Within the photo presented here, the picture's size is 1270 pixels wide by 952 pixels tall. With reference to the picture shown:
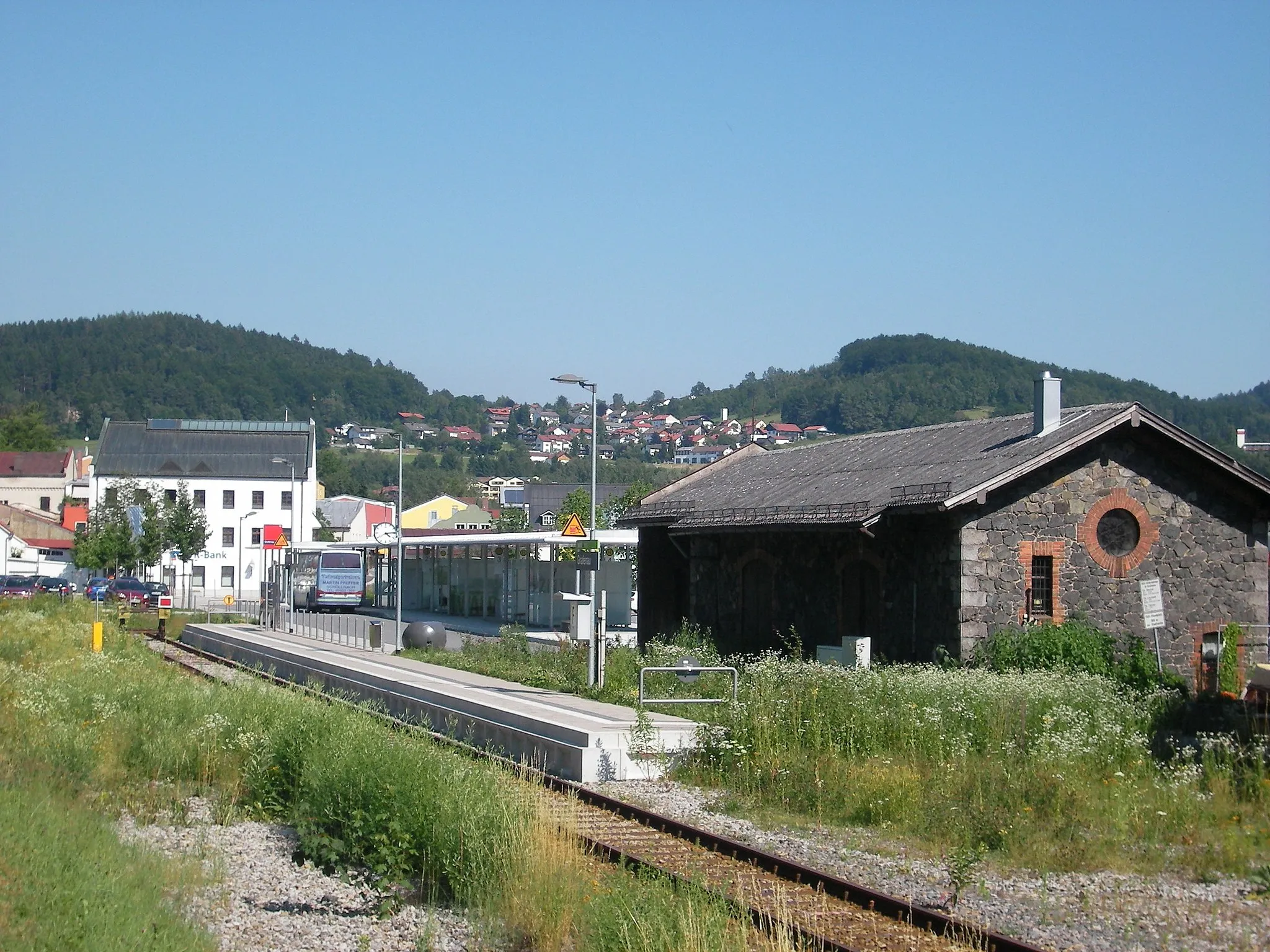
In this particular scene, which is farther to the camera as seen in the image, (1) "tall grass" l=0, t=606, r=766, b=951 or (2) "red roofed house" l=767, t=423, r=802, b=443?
(2) "red roofed house" l=767, t=423, r=802, b=443

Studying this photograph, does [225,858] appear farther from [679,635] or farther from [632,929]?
[679,635]

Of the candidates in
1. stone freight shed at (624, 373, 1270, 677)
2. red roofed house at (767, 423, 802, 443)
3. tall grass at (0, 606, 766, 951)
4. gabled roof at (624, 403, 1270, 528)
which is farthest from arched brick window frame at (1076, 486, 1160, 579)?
red roofed house at (767, 423, 802, 443)

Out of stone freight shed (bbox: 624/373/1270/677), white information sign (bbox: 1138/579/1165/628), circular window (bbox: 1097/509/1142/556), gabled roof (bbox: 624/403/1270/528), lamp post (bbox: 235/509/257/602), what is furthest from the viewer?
lamp post (bbox: 235/509/257/602)

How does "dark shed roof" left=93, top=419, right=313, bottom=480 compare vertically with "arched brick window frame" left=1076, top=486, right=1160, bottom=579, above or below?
above

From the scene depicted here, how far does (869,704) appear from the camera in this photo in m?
15.0

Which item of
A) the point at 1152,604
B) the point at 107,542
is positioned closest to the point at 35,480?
the point at 107,542

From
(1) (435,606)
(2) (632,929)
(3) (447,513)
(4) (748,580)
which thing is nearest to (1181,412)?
(3) (447,513)

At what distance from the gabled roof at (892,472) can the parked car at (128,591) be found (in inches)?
1219

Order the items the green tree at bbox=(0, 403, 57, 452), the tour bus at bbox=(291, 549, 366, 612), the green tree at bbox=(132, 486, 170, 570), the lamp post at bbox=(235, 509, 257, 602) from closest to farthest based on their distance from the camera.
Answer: the tour bus at bbox=(291, 549, 366, 612)
the green tree at bbox=(132, 486, 170, 570)
the lamp post at bbox=(235, 509, 257, 602)
the green tree at bbox=(0, 403, 57, 452)

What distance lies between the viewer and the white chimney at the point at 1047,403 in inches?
943

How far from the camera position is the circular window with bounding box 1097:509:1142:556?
22.9 metres

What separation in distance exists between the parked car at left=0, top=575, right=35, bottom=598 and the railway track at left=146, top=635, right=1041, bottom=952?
169 feet

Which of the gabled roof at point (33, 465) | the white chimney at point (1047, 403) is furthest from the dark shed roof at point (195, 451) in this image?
the white chimney at point (1047, 403)

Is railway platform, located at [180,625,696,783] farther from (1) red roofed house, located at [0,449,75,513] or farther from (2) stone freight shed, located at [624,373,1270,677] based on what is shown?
(1) red roofed house, located at [0,449,75,513]
